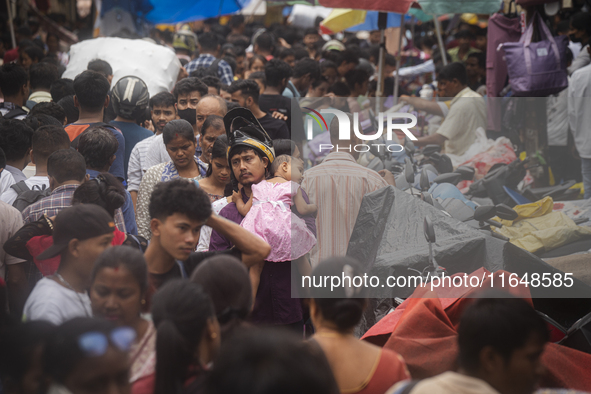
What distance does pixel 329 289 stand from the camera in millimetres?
2086

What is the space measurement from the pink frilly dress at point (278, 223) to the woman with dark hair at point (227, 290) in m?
1.00

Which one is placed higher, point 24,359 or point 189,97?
point 189,97

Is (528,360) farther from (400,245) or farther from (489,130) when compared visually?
(489,130)

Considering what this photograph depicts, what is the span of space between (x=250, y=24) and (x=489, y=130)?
462 inches

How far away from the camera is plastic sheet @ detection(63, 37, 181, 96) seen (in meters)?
6.30

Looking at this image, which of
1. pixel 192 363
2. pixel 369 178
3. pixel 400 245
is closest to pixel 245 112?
pixel 369 178

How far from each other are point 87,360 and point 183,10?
948 centimetres

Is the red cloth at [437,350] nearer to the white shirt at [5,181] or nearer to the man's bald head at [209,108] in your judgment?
the man's bald head at [209,108]

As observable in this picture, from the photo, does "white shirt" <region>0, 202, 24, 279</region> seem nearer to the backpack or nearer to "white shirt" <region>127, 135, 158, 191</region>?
the backpack

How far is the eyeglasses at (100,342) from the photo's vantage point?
1649 mm

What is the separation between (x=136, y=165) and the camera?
4660 millimetres

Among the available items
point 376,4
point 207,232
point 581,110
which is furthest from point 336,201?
point 581,110

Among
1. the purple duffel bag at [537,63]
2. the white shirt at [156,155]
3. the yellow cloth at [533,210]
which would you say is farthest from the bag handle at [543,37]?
the white shirt at [156,155]

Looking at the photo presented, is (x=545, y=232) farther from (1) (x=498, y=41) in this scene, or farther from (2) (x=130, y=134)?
(2) (x=130, y=134)
